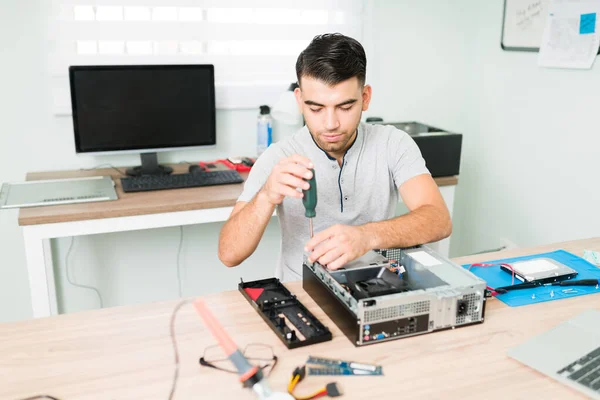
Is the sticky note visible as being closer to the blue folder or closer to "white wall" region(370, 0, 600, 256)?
"white wall" region(370, 0, 600, 256)

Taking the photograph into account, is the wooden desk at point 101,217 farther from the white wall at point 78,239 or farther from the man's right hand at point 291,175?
the man's right hand at point 291,175

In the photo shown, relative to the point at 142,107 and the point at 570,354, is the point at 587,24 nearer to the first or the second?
the point at 570,354

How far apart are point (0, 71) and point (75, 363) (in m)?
1.80

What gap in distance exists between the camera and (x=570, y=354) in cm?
116

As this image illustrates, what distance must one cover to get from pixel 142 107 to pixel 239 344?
5.19 ft

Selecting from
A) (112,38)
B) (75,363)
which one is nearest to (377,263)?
(75,363)

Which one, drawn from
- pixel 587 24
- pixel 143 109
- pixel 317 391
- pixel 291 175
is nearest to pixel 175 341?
pixel 317 391

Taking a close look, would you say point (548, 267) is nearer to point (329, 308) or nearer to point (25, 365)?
point (329, 308)

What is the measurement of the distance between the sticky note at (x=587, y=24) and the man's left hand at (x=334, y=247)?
1.62m

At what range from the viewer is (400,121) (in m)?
3.10

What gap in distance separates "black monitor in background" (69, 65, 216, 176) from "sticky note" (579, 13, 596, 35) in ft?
5.23

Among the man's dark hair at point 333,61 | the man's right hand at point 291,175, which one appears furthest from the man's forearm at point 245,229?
the man's dark hair at point 333,61

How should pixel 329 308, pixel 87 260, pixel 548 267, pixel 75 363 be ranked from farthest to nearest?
pixel 87 260 < pixel 548 267 < pixel 329 308 < pixel 75 363

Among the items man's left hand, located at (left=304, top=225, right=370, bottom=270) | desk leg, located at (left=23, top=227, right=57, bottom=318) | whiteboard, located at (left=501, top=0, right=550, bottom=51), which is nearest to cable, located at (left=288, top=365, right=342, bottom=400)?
man's left hand, located at (left=304, top=225, right=370, bottom=270)
